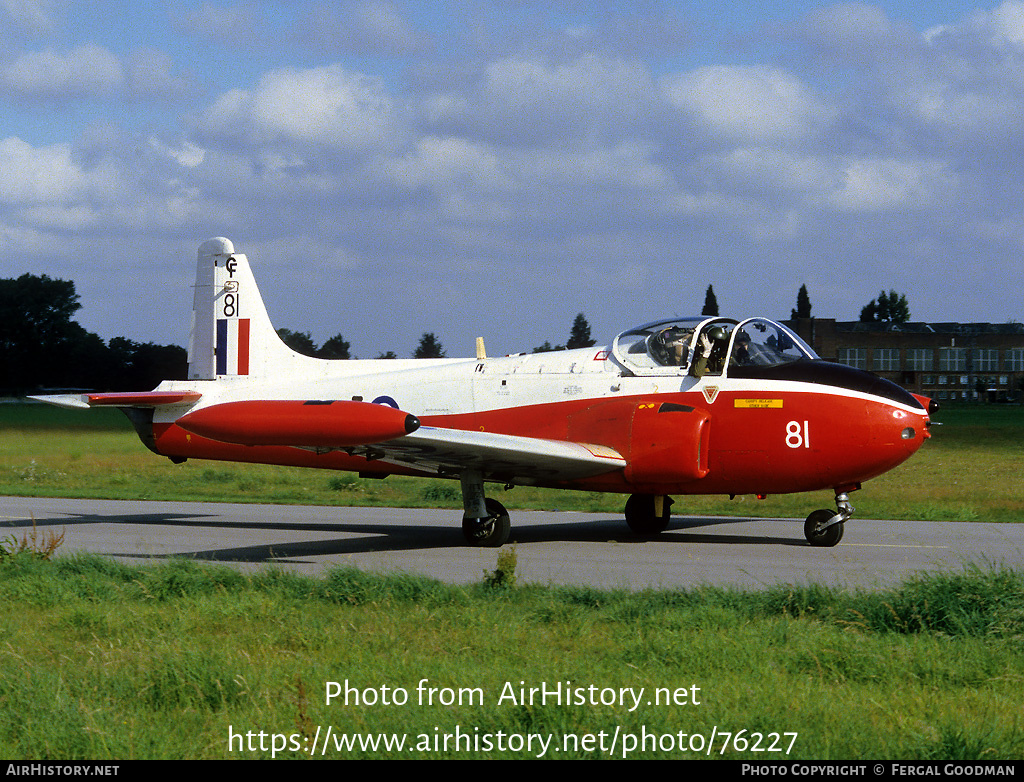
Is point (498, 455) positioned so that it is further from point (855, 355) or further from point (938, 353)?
point (938, 353)

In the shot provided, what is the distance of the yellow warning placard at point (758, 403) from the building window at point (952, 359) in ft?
415

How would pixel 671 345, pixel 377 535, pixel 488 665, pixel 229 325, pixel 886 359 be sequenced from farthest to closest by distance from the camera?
pixel 886 359
pixel 229 325
pixel 377 535
pixel 671 345
pixel 488 665

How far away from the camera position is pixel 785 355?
13812 millimetres

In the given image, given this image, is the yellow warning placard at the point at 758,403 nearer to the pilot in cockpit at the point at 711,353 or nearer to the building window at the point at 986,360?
the pilot in cockpit at the point at 711,353

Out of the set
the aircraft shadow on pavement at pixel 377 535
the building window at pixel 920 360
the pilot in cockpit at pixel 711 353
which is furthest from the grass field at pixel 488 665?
the building window at pixel 920 360

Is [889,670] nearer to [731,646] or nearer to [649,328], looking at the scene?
[731,646]

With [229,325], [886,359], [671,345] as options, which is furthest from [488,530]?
[886,359]

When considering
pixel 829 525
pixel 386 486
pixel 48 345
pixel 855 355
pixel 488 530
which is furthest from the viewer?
pixel 855 355

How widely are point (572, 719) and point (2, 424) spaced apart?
157ft

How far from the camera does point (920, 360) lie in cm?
12950

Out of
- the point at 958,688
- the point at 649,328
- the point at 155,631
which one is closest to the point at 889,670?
the point at 958,688

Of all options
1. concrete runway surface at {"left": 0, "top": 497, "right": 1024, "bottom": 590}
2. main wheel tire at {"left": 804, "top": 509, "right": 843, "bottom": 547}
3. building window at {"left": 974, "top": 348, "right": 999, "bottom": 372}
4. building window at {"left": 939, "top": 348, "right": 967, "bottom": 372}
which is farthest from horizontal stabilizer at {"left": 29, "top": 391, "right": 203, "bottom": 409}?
building window at {"left": 974, "top": 348, "right": 999, "bottom": 372}

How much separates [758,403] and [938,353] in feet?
415

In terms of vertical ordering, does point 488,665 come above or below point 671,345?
below
